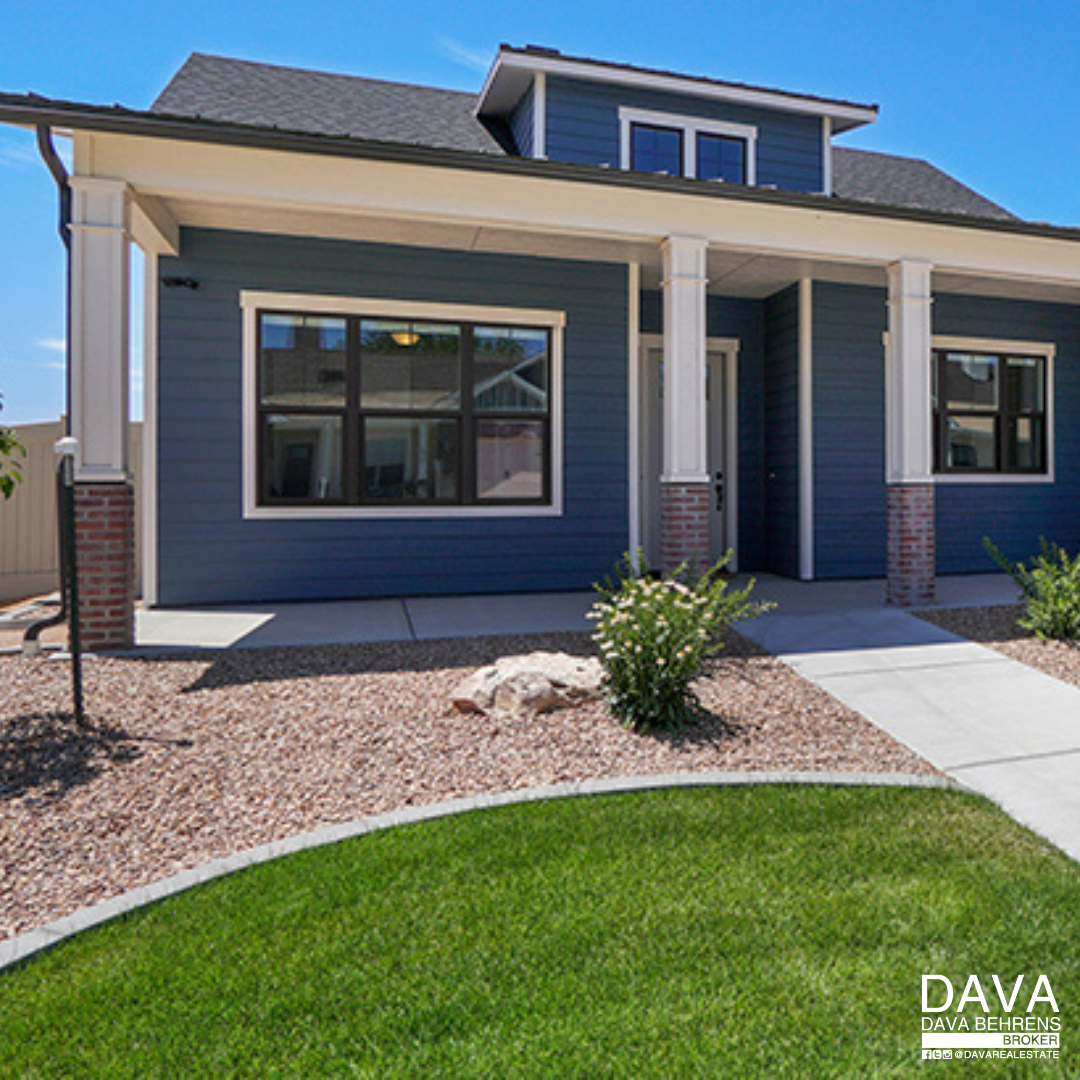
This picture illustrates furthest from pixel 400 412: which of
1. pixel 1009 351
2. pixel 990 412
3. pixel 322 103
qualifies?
pixel 1009 351

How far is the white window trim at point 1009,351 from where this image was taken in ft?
29.8

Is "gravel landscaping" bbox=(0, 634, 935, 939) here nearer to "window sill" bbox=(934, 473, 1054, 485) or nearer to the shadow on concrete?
the shadow on concrete

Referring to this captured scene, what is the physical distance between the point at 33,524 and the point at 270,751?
634 cm

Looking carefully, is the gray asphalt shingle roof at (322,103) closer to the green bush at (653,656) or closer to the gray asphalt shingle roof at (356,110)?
the gray asphalt shingle roof at (356,110)

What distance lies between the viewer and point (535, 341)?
25.8 ft

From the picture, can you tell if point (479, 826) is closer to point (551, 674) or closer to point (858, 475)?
point (551, 674)

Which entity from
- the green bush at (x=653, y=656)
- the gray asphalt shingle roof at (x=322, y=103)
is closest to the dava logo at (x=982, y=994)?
the green bush at (x=653, y=656)

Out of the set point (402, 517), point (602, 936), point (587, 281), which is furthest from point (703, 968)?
point (587, 281)

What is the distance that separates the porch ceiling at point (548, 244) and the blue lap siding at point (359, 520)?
261 mm

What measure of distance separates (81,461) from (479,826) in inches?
153

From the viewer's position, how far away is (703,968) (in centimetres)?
201

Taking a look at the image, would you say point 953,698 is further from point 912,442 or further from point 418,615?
point 418,615

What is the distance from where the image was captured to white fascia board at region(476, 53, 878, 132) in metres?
8.45

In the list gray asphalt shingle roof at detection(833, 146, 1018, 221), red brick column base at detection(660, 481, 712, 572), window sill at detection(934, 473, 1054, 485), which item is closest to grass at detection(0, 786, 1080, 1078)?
red brick column base at detection(660, 481, 712, 572)
